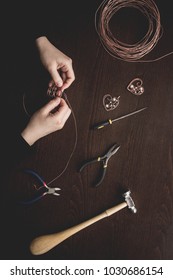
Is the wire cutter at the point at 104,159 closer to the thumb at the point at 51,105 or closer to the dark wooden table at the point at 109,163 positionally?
the dark wooden table at the point at 109,163

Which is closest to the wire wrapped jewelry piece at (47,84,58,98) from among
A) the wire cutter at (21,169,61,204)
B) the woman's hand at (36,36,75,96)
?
the woman's hand at (36,36,75,96)

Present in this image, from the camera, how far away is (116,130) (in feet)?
4.31

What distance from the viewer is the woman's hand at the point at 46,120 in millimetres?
1231

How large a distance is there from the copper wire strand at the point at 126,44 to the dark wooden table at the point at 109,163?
0.02 metres

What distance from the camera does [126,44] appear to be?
134 cm

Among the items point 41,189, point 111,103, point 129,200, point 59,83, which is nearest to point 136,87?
point 111,103

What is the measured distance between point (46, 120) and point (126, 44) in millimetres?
449

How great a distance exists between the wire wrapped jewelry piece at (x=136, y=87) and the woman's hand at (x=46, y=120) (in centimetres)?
26

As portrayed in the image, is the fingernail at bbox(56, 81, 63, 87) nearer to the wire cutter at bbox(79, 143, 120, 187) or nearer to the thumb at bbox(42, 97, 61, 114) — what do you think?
the thumb at bbox(42, 97, 61, 114)

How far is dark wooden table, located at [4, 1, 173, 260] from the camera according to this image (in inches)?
51.5

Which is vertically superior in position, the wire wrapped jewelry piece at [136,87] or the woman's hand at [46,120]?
the wire wrapped jewelry piece at [136,87]

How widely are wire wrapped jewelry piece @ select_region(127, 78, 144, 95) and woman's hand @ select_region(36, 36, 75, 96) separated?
0.74 ft

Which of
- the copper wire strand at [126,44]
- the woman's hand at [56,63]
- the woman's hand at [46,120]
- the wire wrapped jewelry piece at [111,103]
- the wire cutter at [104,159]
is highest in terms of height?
the copper wire strand at [126,44]

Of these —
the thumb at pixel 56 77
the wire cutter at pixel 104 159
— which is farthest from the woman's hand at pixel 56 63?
the wire cutter at pixel 104 159
